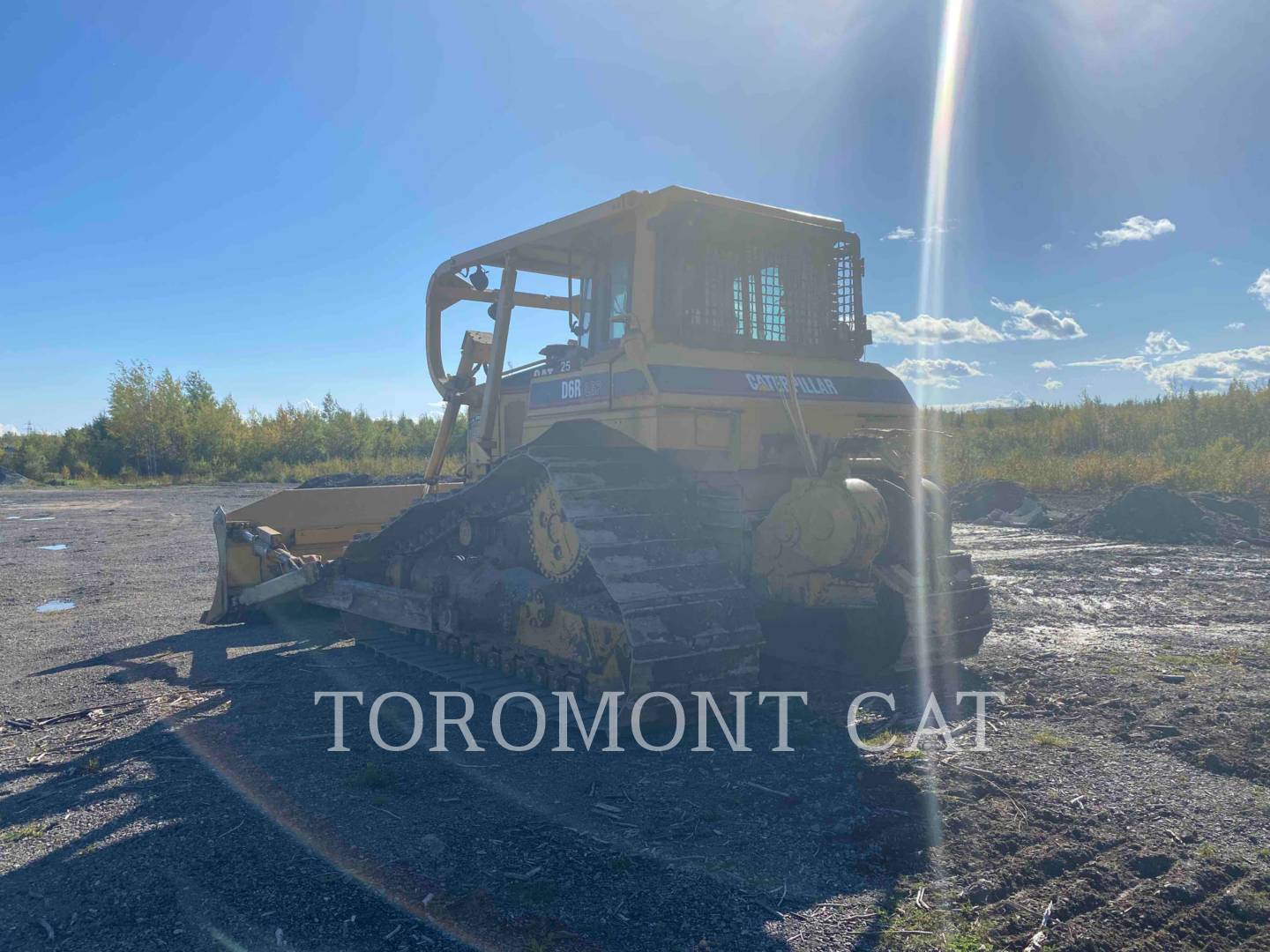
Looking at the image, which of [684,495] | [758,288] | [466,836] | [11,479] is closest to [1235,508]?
[758,288]

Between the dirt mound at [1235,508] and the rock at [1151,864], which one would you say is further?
the dirt mound at [1235,508]

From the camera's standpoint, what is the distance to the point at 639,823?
11.6ft

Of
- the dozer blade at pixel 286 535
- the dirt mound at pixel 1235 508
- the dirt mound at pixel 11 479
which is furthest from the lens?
the dirt mound at pixel 11 479

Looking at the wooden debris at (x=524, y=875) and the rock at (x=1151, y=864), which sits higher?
the rock at (x=1151, y=864)

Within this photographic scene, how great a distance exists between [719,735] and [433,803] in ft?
5.06

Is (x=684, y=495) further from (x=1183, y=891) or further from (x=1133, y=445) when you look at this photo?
(x=1133, y=445)

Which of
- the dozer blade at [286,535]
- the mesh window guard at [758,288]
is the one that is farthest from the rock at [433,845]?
the dozer blade at [286,535]

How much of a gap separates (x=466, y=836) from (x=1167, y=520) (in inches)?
534

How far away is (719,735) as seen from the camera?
179 inches

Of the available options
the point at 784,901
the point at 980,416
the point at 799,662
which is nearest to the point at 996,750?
the point at 799,662

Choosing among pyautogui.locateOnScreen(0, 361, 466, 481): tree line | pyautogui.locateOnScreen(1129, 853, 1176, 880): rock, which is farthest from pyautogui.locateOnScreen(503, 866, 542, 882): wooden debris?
pyautogui.locateOnScreen(0, 361, 466, 481): tree line

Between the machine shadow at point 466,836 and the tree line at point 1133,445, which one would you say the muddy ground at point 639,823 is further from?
the tree line at point 1133,445

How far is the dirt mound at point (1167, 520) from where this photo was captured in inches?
518

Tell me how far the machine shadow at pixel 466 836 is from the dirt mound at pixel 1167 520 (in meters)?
10.7
